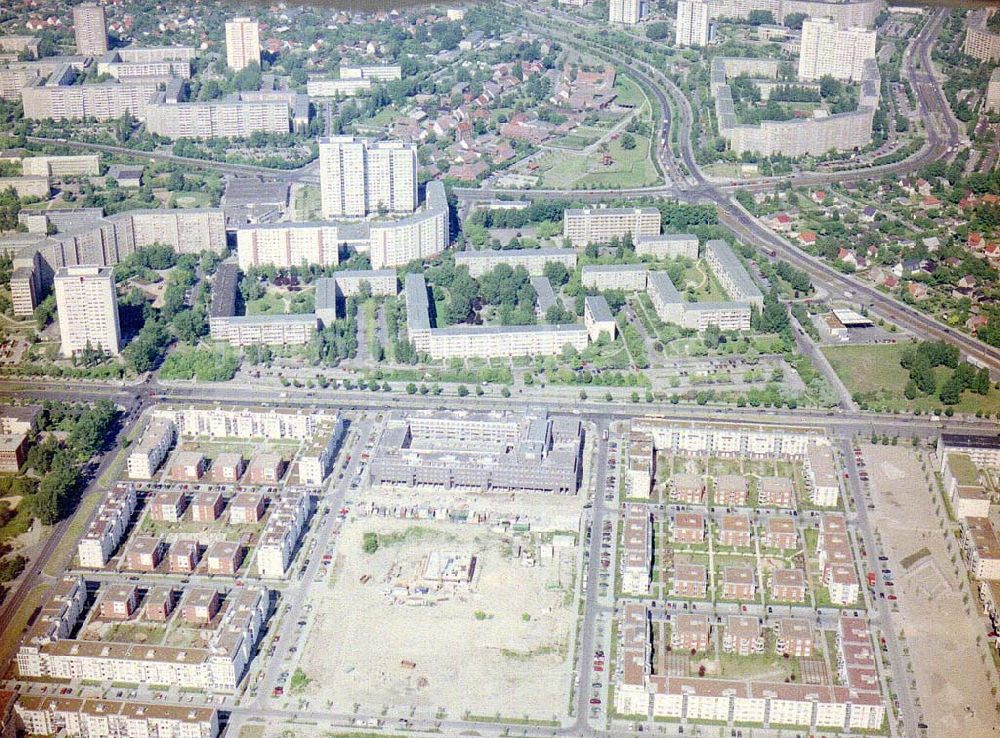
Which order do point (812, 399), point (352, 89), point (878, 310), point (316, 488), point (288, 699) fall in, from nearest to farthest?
point (288, 699), point (316, 488), point (812, 399), point (878, 310), point (352, 89)

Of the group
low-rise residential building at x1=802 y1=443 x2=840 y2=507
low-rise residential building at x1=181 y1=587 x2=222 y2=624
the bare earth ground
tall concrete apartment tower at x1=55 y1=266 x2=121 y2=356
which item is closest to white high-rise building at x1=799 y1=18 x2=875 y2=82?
the bare earth ground

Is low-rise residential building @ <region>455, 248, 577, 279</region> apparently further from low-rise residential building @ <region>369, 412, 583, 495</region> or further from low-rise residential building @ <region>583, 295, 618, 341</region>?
low-rise residential building @ <region>369, 412, 583, 495</region>

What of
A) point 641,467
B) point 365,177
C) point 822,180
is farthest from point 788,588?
point 822,180

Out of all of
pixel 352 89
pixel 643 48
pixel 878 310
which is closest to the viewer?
pixel 878 310

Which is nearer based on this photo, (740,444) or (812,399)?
(740,444)

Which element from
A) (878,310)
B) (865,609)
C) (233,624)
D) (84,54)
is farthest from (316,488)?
(84,54)

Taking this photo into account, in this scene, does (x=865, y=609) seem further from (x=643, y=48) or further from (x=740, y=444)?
(x=643, y=48)
